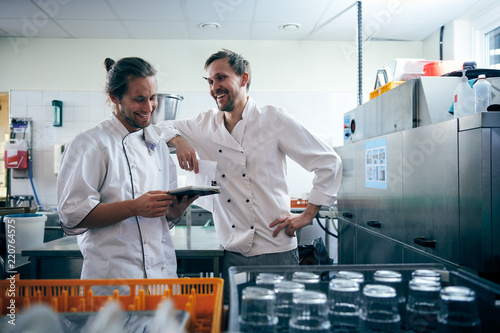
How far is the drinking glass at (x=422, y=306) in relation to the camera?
0.71 meters

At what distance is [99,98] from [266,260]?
371 cm

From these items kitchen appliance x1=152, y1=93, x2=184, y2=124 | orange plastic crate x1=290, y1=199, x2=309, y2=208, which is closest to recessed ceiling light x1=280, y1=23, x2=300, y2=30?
kitchen appliance x1=152, y1=93, x2=184, y2=124

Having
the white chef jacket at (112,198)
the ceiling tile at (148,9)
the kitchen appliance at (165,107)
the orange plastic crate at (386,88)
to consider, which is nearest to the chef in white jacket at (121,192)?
the white chef jacket at (112,198)

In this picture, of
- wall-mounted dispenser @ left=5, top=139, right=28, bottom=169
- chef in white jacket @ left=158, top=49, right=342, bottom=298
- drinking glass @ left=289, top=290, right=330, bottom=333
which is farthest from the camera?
wall-mounted dispenser @ left=5, top=139, right=28, bottom=169

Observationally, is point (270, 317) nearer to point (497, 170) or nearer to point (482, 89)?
point (497, 170)

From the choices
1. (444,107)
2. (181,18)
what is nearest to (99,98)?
(181,18)

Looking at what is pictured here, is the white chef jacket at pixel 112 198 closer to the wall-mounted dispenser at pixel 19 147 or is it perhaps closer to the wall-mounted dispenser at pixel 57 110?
the wall-mounted dispenser at pixel 57 110

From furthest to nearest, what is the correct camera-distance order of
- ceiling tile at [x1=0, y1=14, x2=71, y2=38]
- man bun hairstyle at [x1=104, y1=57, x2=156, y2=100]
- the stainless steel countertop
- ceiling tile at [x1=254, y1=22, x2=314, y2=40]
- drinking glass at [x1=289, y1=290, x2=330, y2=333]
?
ceiling tile at [x1=254, y1=22, x2=314, y2=40] → ceiling tile at [x1=0, y1=14, x2=71, y2=38] → the stainless steel countertop → man bun hairstyle at [x1=104, y1=57, x2=156, y2=100] → drinking glass at [x1=289, y1=290, x2=330, y2=333]

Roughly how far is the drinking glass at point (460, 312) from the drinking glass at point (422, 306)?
0.09 feet

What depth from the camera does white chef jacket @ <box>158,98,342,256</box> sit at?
180 cm

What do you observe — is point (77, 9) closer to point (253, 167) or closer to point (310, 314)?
point (253, 167)

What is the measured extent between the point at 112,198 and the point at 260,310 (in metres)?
0.90

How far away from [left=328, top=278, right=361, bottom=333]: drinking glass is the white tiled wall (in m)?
4.03

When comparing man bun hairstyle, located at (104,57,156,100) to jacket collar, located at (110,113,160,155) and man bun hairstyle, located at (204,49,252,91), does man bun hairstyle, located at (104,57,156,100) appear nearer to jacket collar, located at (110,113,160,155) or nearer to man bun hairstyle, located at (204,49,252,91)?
jacket collar, located at (110,113,160,155)
